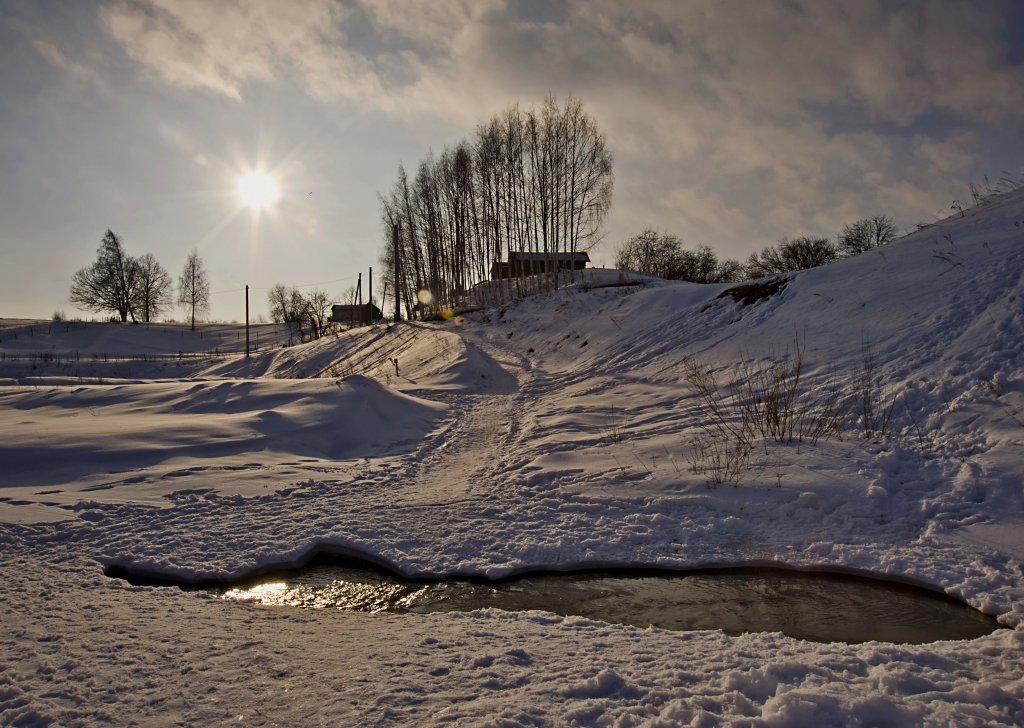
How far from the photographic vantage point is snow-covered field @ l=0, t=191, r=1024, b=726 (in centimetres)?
268

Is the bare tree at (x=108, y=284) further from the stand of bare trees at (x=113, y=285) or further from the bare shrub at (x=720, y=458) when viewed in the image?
the bare shrub at (x=720, y=458)

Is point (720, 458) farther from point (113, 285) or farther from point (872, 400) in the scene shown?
point (113, 285)

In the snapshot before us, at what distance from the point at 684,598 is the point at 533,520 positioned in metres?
1.80

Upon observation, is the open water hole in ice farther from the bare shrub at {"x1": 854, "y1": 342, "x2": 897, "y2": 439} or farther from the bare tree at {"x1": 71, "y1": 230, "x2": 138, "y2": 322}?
the bare tree at {"x1": 71, "y1": 230, "x2": 138, "y2": 322}

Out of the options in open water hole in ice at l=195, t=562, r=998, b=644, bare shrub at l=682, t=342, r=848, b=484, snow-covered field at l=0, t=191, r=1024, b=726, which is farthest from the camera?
bare shrub at l=682, t=342, r=848, b=484

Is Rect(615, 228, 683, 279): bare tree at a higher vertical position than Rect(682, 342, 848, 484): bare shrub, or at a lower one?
higher

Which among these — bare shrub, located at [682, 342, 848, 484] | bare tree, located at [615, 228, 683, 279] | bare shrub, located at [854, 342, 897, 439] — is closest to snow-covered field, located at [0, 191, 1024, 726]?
bare shrub, located at [854, 342, 897, 439]

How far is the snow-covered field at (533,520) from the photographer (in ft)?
8.80

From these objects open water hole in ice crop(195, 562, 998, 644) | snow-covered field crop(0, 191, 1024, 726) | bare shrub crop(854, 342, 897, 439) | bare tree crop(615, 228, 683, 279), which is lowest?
open water hole in ice crop(195, 562, 998, 644)

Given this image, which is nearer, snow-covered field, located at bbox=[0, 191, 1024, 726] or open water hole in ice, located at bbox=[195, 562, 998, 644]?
snow-covered field, located at bbox=[0, 191, 1024, 726]

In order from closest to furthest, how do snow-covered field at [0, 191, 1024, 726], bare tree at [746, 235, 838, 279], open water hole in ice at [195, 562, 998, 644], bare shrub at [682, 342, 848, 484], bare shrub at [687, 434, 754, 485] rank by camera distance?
snow-covered field at [0, 191, 1024, 726]
open water hole in ice at [195, 562, 998, 644]
bare shrub at [687, 434, 754, 485]
bare shrub at [682, 342, 848, 484]
bare tree at [746, 235, 838, 279]

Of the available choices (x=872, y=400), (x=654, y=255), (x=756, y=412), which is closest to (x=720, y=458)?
(x=756, y=412)

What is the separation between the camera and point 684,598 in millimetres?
4121

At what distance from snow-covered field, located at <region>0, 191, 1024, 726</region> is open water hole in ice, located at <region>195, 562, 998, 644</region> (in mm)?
180
